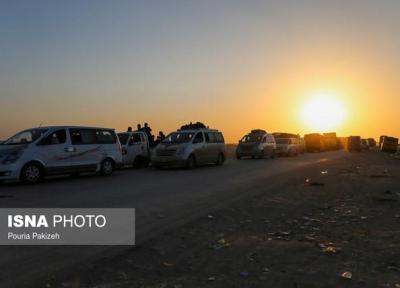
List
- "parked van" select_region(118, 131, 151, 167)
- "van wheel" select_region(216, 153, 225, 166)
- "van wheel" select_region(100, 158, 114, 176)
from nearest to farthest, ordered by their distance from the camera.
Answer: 1. "van wheel" select_region(100, 158, 114, 176)
2. "parked van" select_region(118, 131, 151, 167)
3. "van wheel" select_region(216, 153, 225, 166)

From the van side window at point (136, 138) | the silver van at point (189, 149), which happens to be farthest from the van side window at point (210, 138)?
the van side window at point (136, 138)

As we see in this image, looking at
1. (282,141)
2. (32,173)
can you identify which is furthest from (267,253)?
(282,141)

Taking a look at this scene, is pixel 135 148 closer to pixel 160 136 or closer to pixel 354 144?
pixel 160 136

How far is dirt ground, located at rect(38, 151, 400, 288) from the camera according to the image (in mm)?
6293

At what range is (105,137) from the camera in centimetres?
2178

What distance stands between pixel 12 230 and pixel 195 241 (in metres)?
3.12

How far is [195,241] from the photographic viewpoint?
28.0 ft

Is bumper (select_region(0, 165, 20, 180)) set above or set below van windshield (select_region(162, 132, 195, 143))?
below

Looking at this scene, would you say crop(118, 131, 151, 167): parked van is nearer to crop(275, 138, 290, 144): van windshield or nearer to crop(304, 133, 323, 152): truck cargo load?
crop(275, 138, 290, 144): van windshield

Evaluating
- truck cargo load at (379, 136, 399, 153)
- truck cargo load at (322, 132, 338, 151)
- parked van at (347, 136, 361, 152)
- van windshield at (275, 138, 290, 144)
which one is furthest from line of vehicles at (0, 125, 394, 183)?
truck cargo load at (379, 136, 399, 153)

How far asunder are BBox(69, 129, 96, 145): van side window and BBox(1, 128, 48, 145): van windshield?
1.23 m

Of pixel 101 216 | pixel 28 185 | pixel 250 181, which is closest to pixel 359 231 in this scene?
pixel 101 216

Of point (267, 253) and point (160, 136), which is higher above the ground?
point (160, 136)

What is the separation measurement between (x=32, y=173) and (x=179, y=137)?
10369 millimetres
